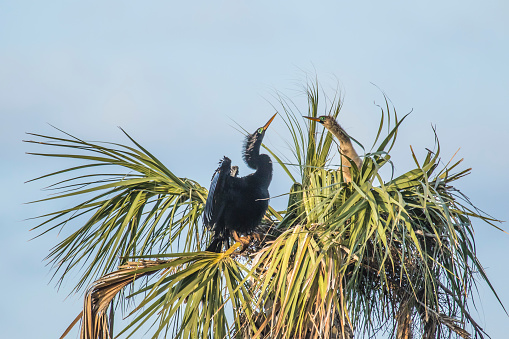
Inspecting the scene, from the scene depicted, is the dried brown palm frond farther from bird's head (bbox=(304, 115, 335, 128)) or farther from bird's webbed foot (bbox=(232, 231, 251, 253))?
bird's head (bbox=(304, 115, 335, 128))

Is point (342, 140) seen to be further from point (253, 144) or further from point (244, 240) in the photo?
point (244, 240)

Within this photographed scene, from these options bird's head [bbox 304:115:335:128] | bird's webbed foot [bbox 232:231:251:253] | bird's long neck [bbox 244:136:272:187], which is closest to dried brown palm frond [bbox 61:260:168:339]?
bird's webbed foot [bbox 232:231:251:253]

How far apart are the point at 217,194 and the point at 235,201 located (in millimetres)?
183

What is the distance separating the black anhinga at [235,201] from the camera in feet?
18.2

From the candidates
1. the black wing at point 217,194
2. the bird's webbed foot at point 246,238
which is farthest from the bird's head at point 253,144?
the bird's webbed foot at point 246,238

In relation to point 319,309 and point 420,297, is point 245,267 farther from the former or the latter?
point 420,297

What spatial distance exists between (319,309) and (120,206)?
1867 mm

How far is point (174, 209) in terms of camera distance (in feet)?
18.4

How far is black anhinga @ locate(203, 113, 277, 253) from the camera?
5.55 metres

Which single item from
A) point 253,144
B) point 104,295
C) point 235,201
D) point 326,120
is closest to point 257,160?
point 253,144

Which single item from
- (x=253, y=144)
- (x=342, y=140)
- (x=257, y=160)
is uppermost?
(x=342, y=140)

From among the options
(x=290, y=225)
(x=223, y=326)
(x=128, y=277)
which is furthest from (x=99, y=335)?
(x=290, y=225)

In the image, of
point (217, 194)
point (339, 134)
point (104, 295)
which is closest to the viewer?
point (104, 295)

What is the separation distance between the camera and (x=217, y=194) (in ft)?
18.2
